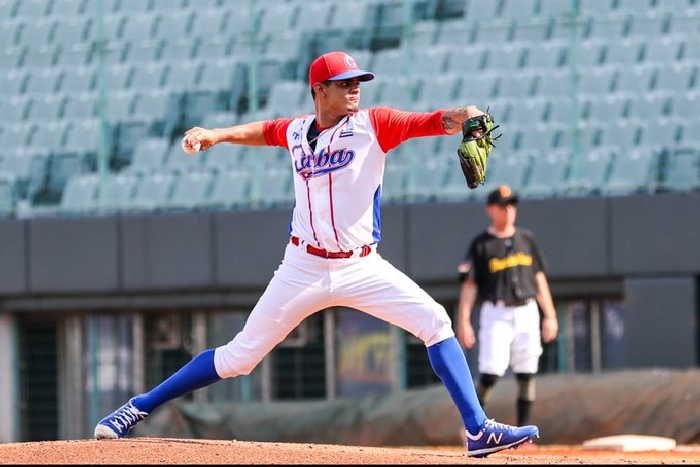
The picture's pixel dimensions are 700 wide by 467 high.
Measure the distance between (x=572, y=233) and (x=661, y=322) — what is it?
110 cm

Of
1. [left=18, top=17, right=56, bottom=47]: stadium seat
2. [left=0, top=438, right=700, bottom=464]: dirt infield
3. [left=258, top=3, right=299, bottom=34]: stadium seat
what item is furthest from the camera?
[left=18, top=17, right=56, bottom=47]: stadium seat

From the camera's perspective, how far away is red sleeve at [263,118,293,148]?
24.5 ft

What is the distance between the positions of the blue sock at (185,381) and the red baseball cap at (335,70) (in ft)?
4.64

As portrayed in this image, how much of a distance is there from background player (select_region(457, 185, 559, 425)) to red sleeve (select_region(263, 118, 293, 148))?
3355mm

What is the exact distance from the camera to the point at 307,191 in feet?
23.6

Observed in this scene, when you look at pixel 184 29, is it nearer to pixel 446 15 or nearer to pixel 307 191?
pixel 446 15

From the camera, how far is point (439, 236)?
14.4m

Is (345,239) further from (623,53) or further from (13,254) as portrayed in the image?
(13,254)

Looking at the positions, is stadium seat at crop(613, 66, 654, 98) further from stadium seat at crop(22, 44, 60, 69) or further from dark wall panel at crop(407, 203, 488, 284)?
Result: stadium seat at crop(22, 44, 60, 69)

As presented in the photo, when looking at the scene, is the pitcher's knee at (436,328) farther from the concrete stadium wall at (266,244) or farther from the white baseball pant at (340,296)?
the concrete stadium wall at (266,244)

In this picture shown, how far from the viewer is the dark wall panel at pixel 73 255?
15227 mm

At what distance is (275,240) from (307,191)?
24.7 feet

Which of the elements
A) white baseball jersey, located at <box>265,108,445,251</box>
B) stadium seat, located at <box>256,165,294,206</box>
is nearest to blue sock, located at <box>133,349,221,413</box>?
white baseball jersey, located at <box>265,108,445,251</box>

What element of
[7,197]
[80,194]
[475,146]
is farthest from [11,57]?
[475,146]
